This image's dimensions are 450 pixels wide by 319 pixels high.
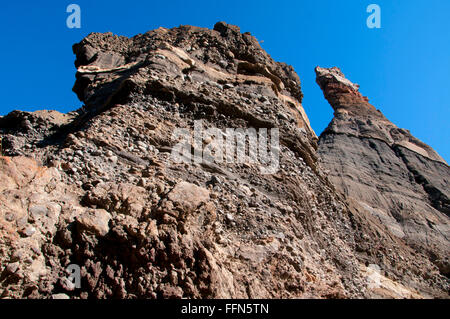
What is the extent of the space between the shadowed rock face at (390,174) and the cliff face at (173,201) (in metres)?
4.78

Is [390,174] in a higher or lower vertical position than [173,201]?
higher

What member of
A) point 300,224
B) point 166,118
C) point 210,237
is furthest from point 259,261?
point 166,118

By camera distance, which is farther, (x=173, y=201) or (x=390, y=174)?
(x=390, y=174)

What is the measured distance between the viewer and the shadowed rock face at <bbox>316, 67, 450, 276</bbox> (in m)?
16.4

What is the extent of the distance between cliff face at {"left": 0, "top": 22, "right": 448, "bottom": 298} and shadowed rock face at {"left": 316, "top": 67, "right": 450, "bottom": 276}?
4779 mm

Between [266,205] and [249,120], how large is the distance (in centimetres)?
308

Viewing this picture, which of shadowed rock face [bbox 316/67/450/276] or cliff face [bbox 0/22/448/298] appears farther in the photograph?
shadowed rock face [bbox 316/67/450/276]

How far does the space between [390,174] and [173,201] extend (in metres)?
21.0

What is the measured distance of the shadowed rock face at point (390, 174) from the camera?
16.4 meters

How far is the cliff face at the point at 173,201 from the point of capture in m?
4.67

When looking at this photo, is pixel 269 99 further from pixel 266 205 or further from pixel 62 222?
pixel 62 222

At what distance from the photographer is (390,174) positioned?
23.1 m

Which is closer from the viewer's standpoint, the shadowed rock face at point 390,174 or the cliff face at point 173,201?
the cliff face at point 173,201

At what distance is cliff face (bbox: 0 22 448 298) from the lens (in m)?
4.67
